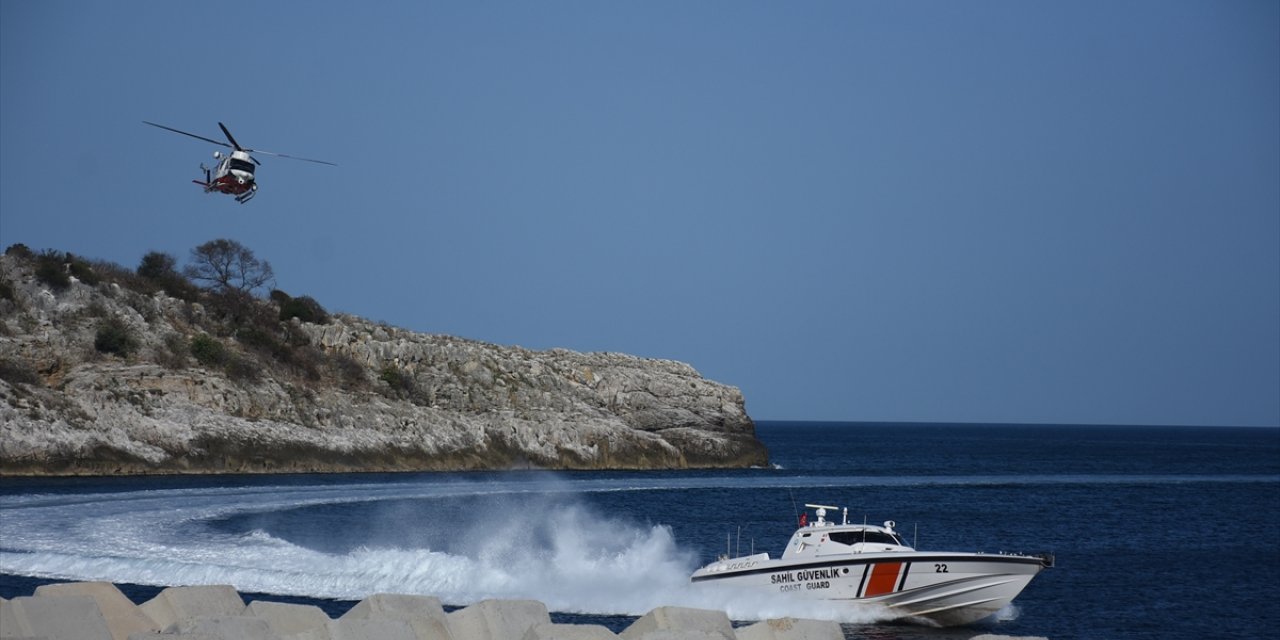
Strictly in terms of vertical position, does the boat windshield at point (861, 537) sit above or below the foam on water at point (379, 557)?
above

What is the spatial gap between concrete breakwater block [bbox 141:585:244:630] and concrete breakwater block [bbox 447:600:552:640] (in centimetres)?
298

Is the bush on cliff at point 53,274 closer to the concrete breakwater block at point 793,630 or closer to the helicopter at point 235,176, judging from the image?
the helicopter at point 235,176

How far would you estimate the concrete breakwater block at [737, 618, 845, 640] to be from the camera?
61.7 feet

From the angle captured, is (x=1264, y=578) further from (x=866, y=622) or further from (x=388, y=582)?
(x=388, y=582)

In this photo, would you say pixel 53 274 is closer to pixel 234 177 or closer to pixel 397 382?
pixel 397 382

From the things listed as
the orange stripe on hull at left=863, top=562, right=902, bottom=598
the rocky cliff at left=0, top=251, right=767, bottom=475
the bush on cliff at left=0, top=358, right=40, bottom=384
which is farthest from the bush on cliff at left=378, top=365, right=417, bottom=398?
the orange stripe on hull at left=863, top=562, right=902, bottom=598

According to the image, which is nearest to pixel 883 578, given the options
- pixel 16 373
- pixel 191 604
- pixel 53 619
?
pixel 191 604

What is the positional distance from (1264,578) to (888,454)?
104282 mm

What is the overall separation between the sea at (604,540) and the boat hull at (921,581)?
1.22 feet

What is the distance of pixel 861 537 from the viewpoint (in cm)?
2945

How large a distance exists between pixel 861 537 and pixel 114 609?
16.0 meters

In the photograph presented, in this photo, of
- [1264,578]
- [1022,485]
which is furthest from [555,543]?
[1022,485]

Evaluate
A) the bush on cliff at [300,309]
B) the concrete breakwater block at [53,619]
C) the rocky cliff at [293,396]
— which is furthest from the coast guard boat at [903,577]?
the bush on cliff at [300,309]

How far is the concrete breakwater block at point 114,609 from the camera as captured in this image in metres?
18.3
